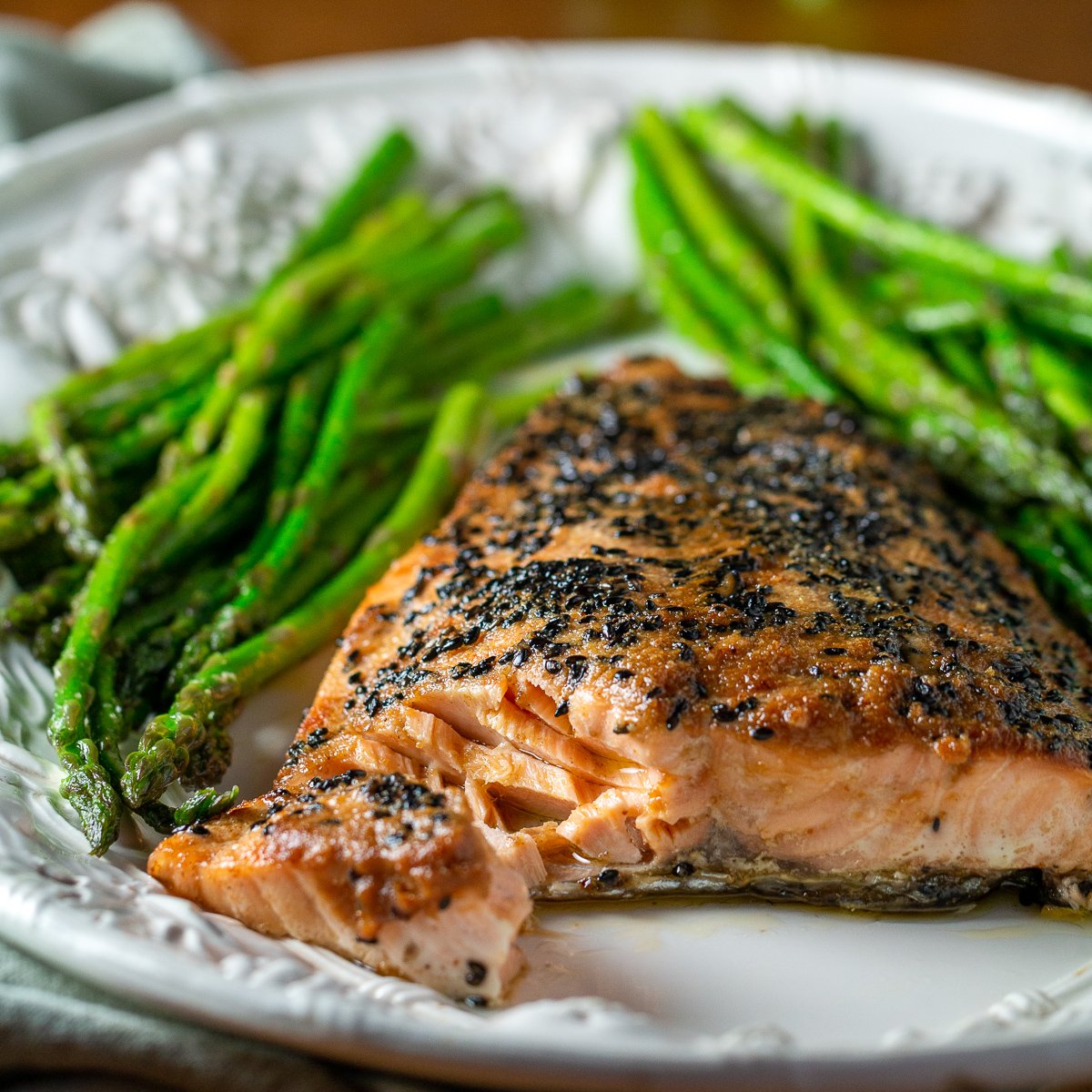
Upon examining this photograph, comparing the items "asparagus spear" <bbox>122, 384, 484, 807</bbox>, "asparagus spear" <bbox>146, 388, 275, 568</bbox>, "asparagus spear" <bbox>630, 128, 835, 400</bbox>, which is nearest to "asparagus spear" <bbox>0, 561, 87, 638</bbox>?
"asparagus spear" <bbox>146, 388, 275, 568</bbox>

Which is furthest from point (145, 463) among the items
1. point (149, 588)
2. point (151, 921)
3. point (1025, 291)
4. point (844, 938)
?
point (1025, 291)

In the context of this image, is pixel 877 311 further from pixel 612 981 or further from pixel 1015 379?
pixel 612 981

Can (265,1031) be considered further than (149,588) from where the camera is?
No

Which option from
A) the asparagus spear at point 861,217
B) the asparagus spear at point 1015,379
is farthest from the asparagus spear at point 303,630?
the asparagus spear at point 1015,379

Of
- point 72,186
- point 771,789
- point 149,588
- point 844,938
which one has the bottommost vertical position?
point 844,938

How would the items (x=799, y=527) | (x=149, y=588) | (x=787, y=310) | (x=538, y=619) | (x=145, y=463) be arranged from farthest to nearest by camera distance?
(x=787, y=310) → (x=145, y=463) → (x=149, y=588) → (x=799, y=527) → (x=538, y=619)

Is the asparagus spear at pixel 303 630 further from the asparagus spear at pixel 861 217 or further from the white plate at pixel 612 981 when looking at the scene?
the asparagus spear at pixel 861 217

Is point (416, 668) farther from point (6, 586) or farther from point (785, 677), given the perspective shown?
point (6, 586)
